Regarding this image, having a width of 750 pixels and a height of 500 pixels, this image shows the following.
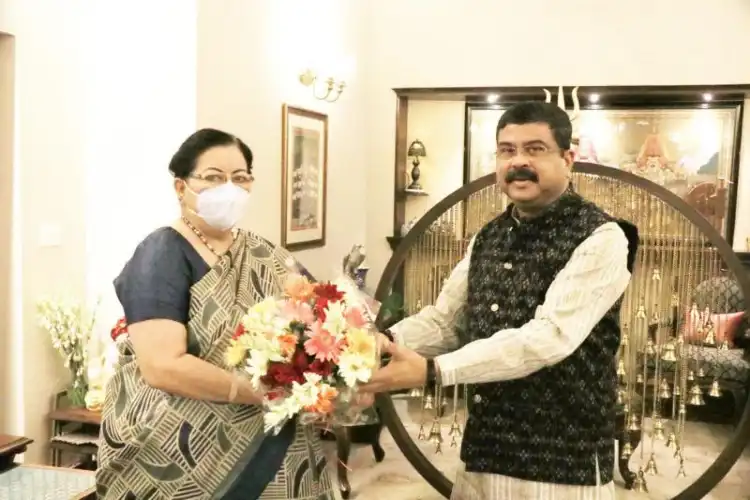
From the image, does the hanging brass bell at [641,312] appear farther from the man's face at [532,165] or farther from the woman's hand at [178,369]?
the woman's hand at [178,369]

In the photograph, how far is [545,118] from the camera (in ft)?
5.36

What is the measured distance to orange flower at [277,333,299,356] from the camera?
124cm

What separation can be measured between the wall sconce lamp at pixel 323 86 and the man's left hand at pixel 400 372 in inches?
106

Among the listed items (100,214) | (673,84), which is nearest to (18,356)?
(100,214)

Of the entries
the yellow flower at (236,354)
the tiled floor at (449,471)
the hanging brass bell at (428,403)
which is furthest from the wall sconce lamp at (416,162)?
the yellow flower at (236,354)

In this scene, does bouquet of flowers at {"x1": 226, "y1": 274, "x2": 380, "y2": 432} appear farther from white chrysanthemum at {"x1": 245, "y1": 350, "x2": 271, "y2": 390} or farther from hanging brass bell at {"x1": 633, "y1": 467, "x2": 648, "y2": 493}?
hanging brass bell at {"x1": 633, "y1": 467, "x2": 648, "y2": 493}

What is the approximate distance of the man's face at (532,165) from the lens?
5.36 ft

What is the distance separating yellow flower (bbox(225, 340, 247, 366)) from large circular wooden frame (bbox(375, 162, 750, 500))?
1667mm

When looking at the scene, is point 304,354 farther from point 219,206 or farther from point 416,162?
point 416,162

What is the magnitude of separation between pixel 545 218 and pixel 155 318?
0.86 metres

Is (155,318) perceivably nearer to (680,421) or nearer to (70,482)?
(70,482)

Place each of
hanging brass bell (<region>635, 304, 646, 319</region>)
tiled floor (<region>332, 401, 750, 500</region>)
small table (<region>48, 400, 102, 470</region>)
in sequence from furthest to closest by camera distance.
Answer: tiled floor (<region>332, 401, 750, 500</region>) → hanging brass bell (<region>635, 304, 646, 319</region>) → small table (<region>48, 400, 102, 470</region>)

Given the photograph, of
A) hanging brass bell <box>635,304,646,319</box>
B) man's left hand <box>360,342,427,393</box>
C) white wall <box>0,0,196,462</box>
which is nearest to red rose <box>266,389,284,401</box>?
man's left hand <box>360,342,427,393</box>

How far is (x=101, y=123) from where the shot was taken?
307cm
